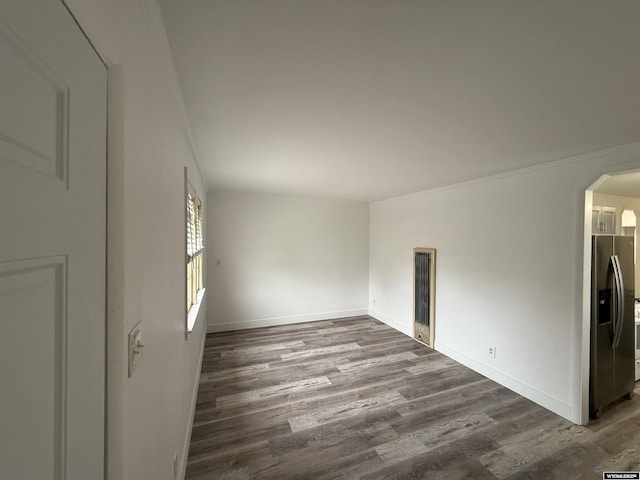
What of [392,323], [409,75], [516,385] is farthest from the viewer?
[392,323]

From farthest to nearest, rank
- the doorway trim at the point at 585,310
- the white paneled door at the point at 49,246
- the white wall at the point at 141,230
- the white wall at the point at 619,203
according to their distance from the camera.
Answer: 1. the white wall at the point at 619,203
2. the doorway trim at the point at 585,310
3. the white wall at the point at 141,230
4. the white paneled door at the point at 49,246

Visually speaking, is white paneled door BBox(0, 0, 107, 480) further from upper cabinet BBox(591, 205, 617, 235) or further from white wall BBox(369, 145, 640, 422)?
upper cabinet BBox(591, 205, 617, 235)

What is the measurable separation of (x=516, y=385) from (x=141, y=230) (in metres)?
3.62

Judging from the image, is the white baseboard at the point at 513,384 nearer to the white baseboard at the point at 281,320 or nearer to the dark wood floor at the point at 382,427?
the dark wood floor at the point at 382,427

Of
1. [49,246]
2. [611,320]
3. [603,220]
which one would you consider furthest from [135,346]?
[603,220]

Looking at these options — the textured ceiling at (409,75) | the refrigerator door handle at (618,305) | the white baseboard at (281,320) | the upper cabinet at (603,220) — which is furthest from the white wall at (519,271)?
the white baseboard at (281,320)

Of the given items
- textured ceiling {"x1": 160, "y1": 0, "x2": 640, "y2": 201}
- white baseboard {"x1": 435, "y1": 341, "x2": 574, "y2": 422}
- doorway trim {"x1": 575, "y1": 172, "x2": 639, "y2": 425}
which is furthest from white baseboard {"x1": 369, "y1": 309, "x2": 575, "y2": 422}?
textured ceiling {"x1": 160, "y1": 0, "x2": 640, "y2": 201}

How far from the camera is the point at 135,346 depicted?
2.50 ft

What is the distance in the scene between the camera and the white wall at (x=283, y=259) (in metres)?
4.16

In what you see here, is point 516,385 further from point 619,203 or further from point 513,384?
point 619,203

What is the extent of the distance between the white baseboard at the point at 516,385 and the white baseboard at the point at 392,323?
0.68 m

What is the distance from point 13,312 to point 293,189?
3.65 metres

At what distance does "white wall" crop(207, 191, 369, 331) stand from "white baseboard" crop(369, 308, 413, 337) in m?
0.23

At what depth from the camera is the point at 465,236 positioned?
321 centimetres
